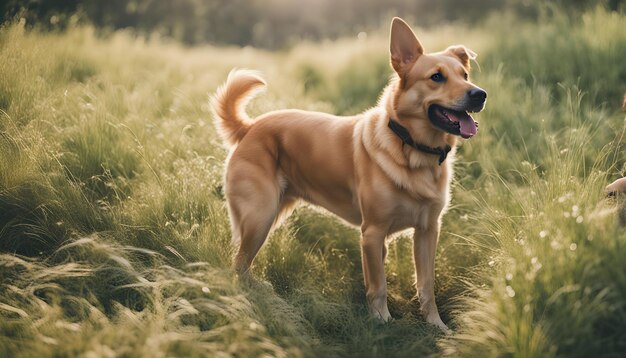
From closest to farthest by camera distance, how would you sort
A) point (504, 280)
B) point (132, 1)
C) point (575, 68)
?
point (504, 280) < point (575, 68) < point (132, 1)

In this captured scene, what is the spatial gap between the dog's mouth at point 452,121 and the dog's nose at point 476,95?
14 centimetres

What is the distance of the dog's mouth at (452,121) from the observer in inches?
128

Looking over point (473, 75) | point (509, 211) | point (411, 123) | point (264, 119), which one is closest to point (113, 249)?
point (264, 119)

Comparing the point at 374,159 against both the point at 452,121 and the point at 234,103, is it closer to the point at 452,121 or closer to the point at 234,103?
the point at 452,121

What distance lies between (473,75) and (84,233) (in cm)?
474

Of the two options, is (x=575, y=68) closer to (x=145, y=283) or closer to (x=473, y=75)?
(x=473, y=75)

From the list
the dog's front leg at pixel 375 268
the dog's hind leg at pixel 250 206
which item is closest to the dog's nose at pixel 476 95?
the dog's front leg at pixel 375 268

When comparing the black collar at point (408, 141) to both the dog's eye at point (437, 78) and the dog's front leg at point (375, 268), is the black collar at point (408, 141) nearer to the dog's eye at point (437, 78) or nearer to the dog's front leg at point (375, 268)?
the dog's eye at point (437, 78)

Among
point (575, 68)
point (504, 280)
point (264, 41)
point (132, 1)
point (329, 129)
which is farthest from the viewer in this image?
point (264, 41)

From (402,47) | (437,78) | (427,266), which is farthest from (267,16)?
(427,266)

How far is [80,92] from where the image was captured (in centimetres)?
540

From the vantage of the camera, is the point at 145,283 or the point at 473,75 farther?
the point at 473,75

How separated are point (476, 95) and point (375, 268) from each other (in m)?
1.18

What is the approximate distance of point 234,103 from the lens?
13.1 ft
